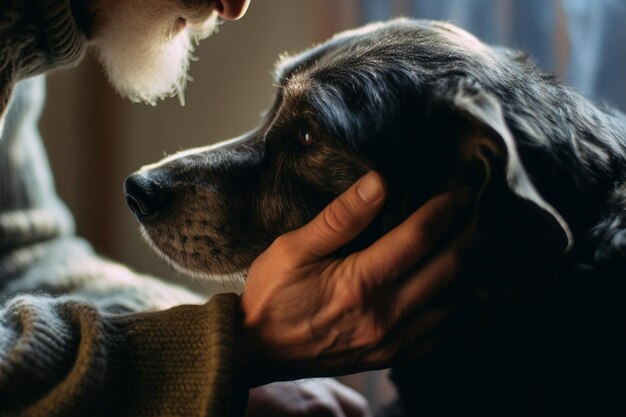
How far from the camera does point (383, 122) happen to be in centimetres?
107

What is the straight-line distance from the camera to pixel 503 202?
92cm

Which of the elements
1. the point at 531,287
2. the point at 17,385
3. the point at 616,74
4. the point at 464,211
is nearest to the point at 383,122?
the point at 464,211

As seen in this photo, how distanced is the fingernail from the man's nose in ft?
1.42

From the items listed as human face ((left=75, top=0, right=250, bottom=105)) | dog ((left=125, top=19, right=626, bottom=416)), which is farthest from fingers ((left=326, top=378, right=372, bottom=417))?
human face ((left=75, top=0, right=250, bottom=105))

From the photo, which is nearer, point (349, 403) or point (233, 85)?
point (349, 403)

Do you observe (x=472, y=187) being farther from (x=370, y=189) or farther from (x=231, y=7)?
(x=231, y=7)

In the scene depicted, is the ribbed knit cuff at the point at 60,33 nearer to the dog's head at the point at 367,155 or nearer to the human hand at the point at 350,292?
the dog's head at the point at 367,155

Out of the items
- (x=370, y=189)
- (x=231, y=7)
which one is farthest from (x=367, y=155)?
(x=231, y=7)

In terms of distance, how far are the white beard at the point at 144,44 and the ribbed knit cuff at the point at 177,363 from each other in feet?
1.83

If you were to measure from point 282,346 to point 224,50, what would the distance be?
Result: 174 cm

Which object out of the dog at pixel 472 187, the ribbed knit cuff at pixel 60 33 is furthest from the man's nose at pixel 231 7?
the ribbed knit cuff at pixel 60 33

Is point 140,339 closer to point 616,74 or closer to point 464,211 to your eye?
point 464,211

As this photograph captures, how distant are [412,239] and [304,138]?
0.29 m

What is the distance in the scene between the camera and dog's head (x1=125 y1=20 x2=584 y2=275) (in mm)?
938
